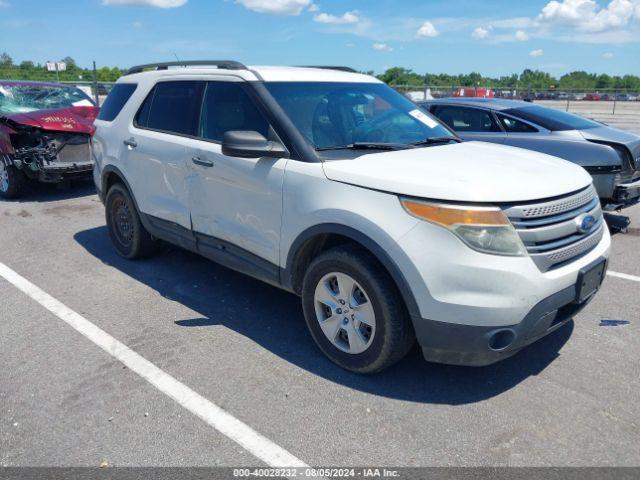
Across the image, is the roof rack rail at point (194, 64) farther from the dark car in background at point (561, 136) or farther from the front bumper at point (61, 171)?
the front bumper at point (61, 171)

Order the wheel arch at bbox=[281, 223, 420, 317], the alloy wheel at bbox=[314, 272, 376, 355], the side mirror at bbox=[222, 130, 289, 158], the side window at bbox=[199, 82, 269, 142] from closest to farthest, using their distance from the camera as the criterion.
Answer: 1. the wheel arch at bbox=[281, 223, 420, 317]
2. the alloy wheel at bbox=[314, 272, 376, 355]
3. the side mirror at bbox=[222, 130, 289, 158]
4. the side window at bbox=[199, 82, 269, 142]

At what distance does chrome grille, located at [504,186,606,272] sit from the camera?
9.20 feet

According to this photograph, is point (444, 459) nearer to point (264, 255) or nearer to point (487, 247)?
point (487, 247)

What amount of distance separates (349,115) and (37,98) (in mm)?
7360

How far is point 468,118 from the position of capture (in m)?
7.27

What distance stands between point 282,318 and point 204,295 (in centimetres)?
83

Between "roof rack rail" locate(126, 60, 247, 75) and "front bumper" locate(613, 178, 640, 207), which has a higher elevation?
"roof rack rail" locate(126, 60, 247, 75)

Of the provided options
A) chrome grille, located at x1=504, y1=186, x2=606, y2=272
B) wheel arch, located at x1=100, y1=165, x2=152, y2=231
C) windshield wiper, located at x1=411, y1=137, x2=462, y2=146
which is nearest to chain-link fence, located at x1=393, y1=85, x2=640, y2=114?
wheel arch, located at x1=100, y1=165, x2=152, y2=231

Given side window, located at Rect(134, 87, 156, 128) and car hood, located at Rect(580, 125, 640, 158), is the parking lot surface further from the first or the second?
car hood, located at Rect(580, 125, 640, 158)

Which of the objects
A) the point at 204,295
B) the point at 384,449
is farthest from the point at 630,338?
the point at 204,295

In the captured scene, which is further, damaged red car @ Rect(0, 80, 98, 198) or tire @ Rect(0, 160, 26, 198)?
tire @ Rect(0, 160, 26, 198)

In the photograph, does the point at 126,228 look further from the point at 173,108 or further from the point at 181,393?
the point at 181,393

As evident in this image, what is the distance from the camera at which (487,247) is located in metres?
2.73

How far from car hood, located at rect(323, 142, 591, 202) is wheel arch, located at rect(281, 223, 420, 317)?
296 mm
